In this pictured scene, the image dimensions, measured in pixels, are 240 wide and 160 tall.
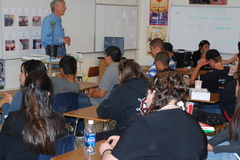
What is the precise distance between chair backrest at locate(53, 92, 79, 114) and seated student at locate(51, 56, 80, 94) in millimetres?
144

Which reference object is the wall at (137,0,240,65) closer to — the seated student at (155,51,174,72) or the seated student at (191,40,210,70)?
the seated student at (191,40,210,70)

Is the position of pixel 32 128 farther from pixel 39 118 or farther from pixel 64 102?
pixel 64 102

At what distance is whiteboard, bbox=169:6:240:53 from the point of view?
895cm

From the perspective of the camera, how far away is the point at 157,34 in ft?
32.6

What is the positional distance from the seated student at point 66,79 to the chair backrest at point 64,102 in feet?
0.47

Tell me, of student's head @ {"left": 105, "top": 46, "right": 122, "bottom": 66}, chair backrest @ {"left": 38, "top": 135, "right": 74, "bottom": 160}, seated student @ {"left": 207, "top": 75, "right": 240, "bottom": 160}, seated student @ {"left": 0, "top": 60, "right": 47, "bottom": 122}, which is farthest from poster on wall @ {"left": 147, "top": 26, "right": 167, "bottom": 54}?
chair backrest @ {"left": 38, "top": 135, "right": 74, "bottom": 160}

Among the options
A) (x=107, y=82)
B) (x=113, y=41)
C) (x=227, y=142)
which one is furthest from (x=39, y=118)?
(x=113, y=41)

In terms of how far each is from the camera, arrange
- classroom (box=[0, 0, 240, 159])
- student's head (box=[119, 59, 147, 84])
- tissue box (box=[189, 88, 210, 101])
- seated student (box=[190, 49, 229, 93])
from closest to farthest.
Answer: student's head (box=[119, 59, 147, 84])
tissue box (box=[189, 88, 210, 101])
seated student (box=[190, 49, 229, 93])
classroom (box=[0, 0, 240, 159])

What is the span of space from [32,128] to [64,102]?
1.83 m

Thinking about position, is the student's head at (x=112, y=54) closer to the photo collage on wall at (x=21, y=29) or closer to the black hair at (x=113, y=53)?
the black hair at (x=113, y=53)

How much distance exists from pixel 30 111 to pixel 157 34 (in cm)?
757

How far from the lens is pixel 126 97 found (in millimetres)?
3539

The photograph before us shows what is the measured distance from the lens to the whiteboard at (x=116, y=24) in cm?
875

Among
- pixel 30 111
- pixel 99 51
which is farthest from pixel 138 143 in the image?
pixel 99 51
